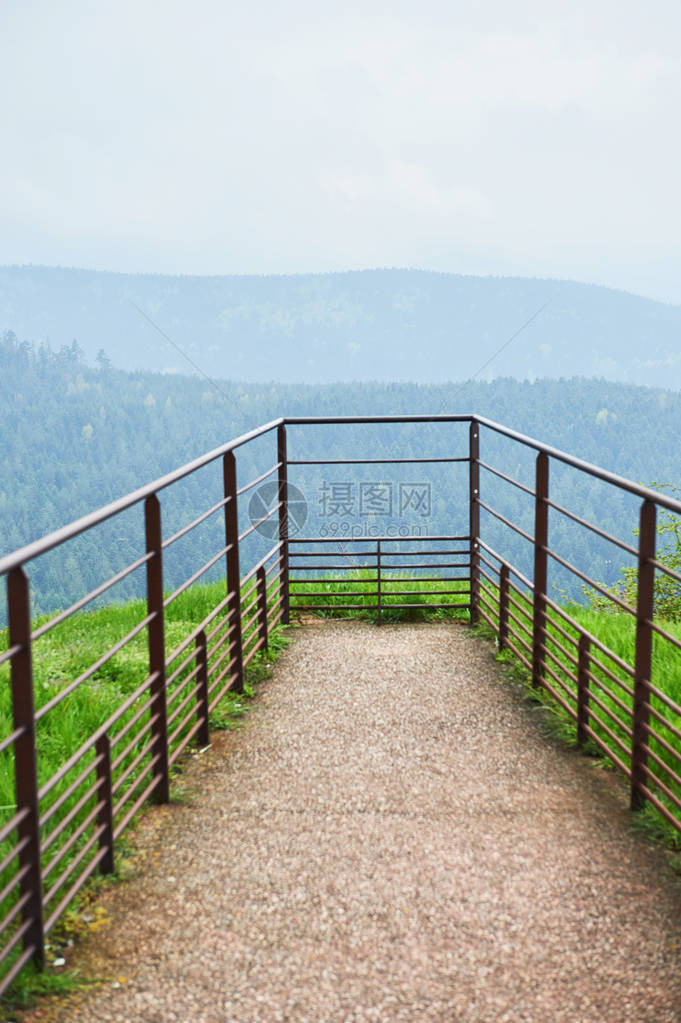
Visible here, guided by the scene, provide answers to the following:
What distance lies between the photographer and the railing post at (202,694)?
370cm

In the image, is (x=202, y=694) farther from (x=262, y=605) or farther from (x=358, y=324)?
(x=358, y=324)

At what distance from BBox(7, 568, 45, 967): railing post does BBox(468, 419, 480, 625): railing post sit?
12.4ft

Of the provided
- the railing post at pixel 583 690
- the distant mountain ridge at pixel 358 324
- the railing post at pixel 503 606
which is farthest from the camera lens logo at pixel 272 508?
the distant mountain ridge at pixel 358 324

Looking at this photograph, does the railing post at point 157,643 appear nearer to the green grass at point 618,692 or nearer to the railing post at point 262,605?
the green grass at point 618,692

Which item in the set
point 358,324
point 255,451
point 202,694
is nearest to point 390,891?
point 202,694

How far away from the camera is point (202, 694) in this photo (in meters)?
3.70

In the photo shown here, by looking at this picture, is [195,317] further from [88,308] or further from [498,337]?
[498,337]

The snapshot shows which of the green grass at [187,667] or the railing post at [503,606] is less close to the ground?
the railing post at [503,606]

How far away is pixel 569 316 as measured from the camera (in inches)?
3588

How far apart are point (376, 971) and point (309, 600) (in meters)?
3.96

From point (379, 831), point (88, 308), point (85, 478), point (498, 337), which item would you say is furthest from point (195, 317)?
point (379, 831)

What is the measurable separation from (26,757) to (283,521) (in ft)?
11.7

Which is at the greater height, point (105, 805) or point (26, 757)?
point (26, 757)

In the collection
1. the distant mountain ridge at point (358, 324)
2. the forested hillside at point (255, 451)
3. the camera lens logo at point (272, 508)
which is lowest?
the forested hillside at point (255, 451)
